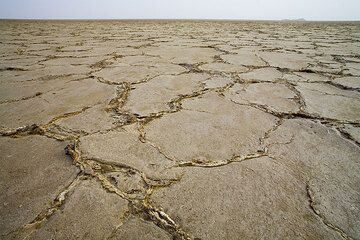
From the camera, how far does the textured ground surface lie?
682 mm

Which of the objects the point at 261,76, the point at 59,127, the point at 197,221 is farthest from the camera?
the point at 261,76

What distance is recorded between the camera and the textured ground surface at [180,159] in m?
0.68

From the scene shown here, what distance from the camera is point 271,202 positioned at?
0.75 metres

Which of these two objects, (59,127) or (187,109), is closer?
(59,127)

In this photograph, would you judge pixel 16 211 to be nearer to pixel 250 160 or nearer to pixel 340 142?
pixel 250 160

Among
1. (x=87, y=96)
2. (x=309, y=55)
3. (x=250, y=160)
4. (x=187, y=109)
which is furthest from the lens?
(x=309, y=55)

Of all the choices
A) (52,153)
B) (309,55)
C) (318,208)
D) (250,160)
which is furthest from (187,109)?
(309,55)

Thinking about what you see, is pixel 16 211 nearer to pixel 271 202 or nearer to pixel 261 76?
pixel 271 202

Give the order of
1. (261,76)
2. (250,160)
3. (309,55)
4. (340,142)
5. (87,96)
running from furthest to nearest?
(309,55) → (261,76) → (87,96) → (340,142) → (250,160)

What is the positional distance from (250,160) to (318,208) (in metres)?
0.25

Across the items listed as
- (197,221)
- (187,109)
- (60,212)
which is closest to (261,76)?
(187,109)

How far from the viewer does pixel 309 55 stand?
9.14ft

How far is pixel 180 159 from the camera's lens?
927 mm

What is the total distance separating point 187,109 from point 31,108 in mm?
758
